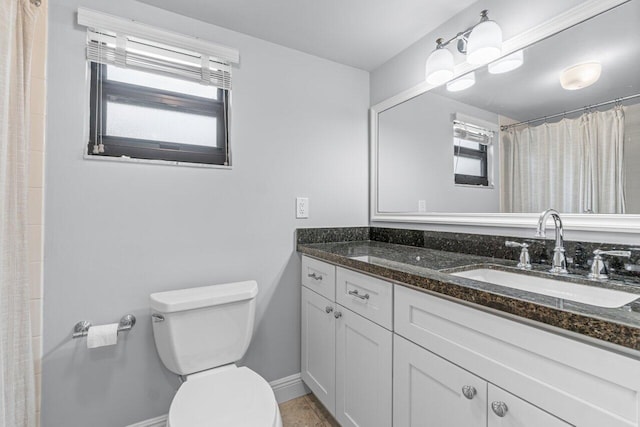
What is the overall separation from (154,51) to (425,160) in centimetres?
158

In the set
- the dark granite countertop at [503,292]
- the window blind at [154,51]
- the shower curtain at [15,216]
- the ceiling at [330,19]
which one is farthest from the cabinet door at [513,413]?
the window blind at [154,51]

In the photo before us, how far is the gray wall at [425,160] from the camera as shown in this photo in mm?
1439

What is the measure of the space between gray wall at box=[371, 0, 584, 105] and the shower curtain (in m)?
1.72

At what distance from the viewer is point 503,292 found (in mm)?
739

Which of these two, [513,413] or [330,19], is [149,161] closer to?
[330,19]

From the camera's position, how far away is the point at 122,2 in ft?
4.42

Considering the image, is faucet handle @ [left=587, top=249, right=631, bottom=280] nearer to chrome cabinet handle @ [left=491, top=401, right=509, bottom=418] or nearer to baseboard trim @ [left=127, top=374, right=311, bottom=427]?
chrome cabinet handle @ [left=491, top=401, right=509, bottom=418]

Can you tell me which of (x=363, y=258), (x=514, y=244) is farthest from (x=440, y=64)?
(x=363, y=258)

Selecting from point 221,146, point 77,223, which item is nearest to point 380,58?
point 221,146

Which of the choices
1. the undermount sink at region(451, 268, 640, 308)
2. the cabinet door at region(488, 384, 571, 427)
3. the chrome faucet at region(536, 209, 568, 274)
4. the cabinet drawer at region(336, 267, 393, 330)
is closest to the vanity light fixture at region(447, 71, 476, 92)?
the chrome faucet at region(536, 209, 568, 274)

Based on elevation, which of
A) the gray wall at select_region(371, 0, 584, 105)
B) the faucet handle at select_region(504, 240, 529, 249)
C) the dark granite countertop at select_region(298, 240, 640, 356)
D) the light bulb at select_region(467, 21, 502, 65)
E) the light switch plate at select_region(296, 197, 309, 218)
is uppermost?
the gray wall at select_region(371, 0, 584, 105)

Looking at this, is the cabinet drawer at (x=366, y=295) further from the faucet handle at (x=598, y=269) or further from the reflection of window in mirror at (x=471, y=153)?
the reflection of window in mirror at (x=471, y=153)

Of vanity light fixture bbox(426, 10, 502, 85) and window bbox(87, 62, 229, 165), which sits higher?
vanity light fixture bbox(426, 10, 502, 85)

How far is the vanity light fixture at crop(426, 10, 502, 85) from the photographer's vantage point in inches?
48.5
